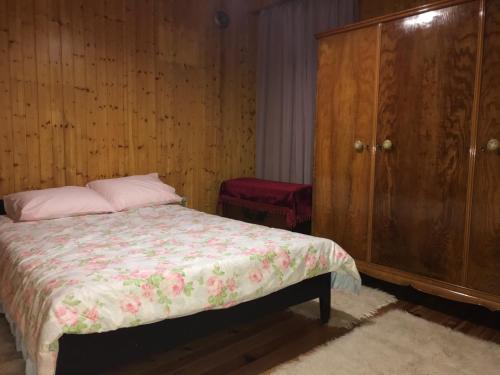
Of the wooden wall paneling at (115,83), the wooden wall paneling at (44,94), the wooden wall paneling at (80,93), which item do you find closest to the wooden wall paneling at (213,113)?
the wooden wall paneling at (115,83)

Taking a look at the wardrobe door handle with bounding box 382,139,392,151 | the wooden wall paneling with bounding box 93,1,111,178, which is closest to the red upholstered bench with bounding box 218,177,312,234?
the wardrobe door handle with bounding box 382,139,392,151

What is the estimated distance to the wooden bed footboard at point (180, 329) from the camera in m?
1.42

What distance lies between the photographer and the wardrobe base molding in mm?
2193

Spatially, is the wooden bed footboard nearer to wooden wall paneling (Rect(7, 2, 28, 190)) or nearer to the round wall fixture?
wooden wall paneling (Rect(7, 2, 28, 190))

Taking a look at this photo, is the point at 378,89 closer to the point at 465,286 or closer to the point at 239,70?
the point at 465,286

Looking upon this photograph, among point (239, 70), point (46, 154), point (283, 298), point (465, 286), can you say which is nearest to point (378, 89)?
point (465, 286)

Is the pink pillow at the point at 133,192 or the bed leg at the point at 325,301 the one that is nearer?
the bed leg at the point at 325,301

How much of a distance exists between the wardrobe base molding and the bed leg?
0.60m

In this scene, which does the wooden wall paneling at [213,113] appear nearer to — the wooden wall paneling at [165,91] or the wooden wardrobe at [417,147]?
the wooden wall paneling at [165,91]

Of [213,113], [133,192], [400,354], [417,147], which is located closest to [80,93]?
[133,192]

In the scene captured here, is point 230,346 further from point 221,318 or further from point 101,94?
point 101,94

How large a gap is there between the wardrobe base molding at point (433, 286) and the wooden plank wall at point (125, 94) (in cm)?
181

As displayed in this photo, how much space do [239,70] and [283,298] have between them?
2709mm

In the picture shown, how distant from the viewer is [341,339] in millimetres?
2086
